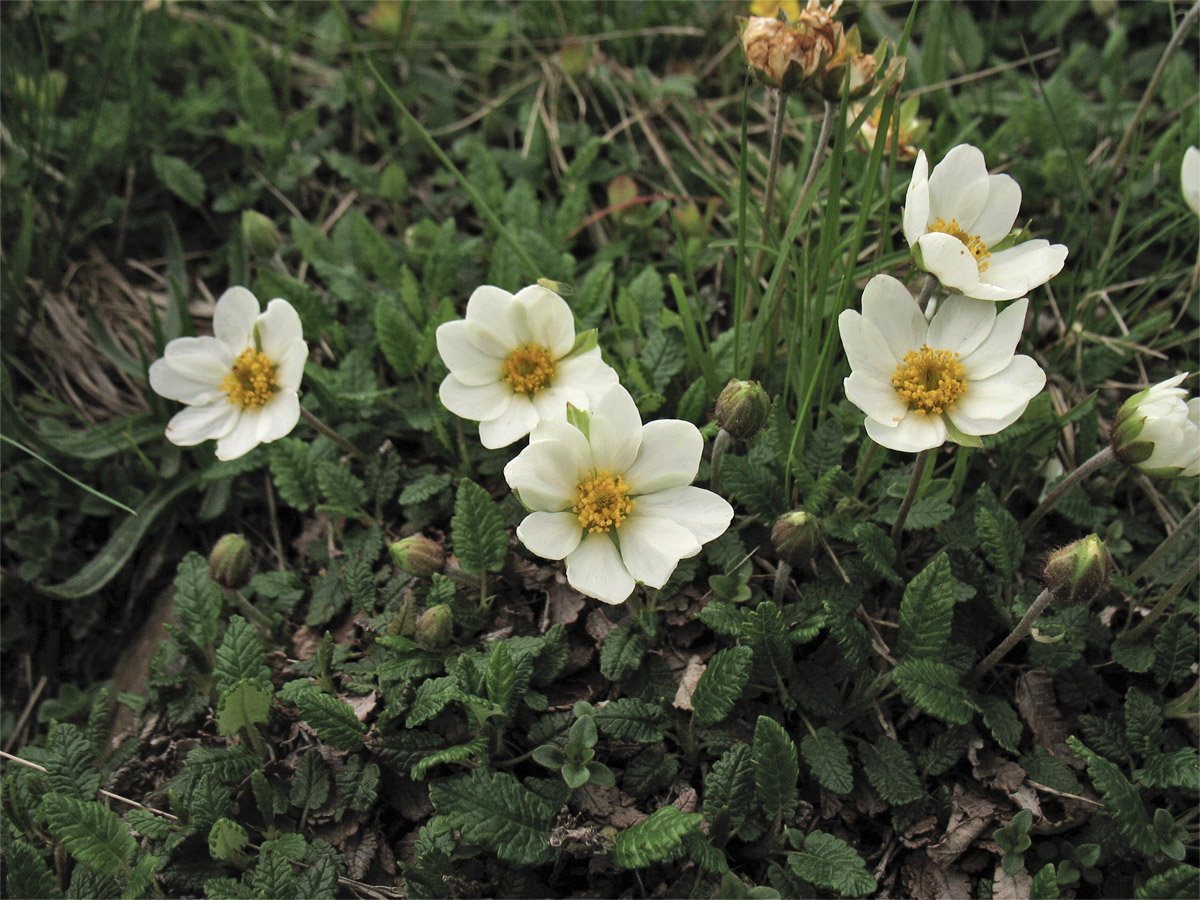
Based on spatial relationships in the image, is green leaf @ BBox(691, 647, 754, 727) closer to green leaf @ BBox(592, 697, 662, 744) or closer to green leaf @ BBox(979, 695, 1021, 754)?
green leaf @ BBox(592, 697, 662, 744)

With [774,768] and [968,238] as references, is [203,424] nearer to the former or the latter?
[774,768]

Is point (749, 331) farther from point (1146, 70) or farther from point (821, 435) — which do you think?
point (1146, 70)

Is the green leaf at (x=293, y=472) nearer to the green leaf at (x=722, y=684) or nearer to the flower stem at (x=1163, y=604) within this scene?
the green leaf at (x=722, y=684)

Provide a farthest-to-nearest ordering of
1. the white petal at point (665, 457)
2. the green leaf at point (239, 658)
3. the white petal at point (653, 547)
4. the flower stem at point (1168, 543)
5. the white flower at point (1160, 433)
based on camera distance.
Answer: the green leaf at point (239, 658) → the flower stem at point (1168, 543) → the white petal at point (665, 457) → the white petal at point (653, 547) → the white flower at point (1160, 433)

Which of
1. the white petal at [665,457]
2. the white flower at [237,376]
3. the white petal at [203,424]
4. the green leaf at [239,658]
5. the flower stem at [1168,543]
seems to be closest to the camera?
the white petal at [665,457]

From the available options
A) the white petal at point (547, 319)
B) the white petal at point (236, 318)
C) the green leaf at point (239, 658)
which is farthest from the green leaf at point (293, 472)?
the white petal at point (547, 319)

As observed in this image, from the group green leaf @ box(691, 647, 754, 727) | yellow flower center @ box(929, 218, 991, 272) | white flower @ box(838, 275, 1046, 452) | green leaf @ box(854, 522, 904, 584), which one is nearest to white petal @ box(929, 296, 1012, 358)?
white flower @ box(838, 275, 1046, 452)

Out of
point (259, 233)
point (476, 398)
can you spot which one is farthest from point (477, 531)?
point (259, 233)
